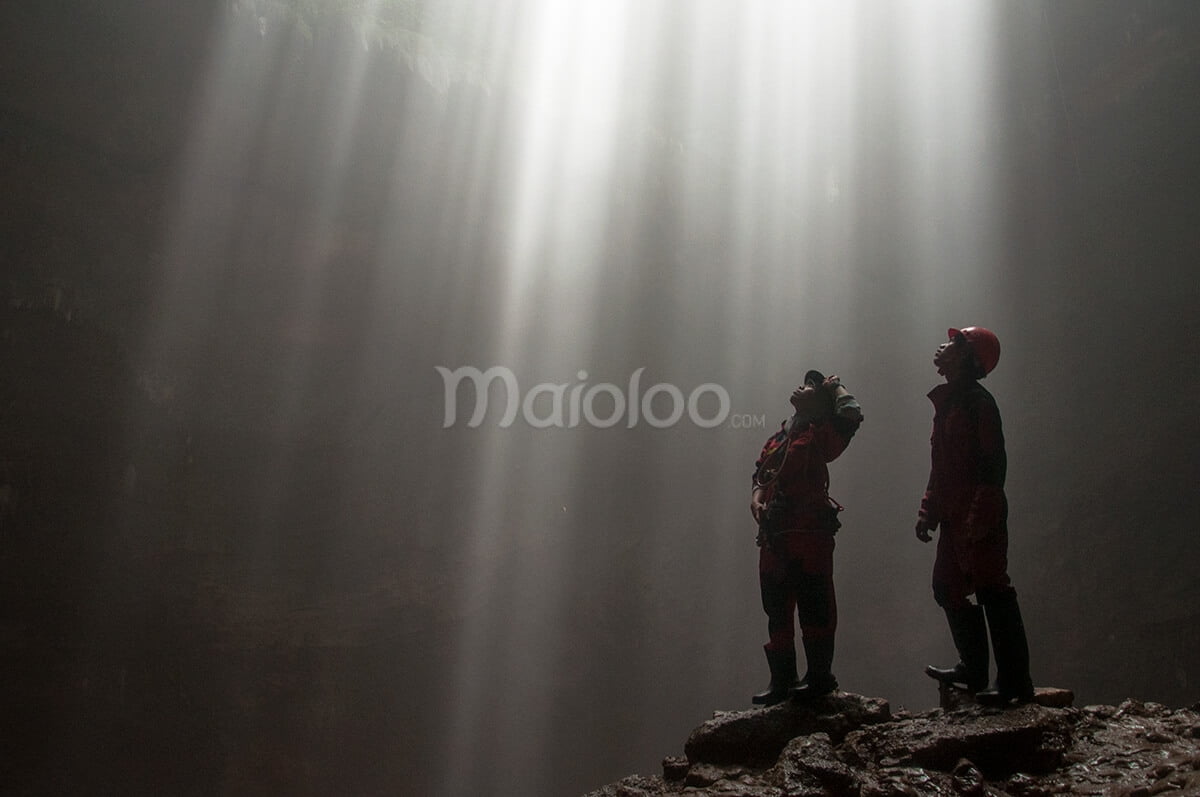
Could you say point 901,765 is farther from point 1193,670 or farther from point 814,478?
point 1193,670

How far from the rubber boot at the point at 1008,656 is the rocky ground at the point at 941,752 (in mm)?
72

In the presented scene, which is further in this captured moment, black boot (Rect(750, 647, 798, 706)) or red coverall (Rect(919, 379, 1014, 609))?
black boot (Rect(750, 647, 798, 706))

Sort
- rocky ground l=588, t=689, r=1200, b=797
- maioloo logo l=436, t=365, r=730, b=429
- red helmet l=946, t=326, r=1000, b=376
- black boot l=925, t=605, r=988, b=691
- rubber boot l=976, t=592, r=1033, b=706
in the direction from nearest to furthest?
rocky ground l=588, t=689, r=1200, b=797
rubber boot l=976, t=592, r=1033, b=706
black boot l=925, t=605, r=988, b=691
red helmet l=946, t=326, r=1000, b=376
maioloo logo l=436, t=365, r=730, b=429

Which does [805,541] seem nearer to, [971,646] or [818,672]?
[818,672]

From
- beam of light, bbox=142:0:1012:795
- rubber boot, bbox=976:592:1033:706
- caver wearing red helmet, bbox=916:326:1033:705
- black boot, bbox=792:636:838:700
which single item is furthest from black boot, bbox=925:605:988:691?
beam of light, bbox=142:0:1012:795

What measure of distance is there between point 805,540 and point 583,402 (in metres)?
11.6

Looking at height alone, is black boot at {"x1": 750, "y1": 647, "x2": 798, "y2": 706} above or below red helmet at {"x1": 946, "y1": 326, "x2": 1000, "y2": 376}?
below

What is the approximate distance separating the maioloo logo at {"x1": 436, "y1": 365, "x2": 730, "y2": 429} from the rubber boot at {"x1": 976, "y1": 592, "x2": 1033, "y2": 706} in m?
11.8

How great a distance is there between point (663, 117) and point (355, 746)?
44.8ft

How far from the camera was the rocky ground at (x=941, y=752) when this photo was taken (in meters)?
2.89

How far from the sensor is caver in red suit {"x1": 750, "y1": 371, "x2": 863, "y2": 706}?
400 centimetres

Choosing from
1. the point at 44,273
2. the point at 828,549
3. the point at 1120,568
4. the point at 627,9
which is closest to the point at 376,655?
the point at 44,273

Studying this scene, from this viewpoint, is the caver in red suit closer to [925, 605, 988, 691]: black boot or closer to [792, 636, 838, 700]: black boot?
[792, 636, 838, 700]: black boot

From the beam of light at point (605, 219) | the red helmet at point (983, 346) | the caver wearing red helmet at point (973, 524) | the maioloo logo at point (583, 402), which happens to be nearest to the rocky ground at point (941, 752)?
the caver wearing red helmet at point (973, 524)
